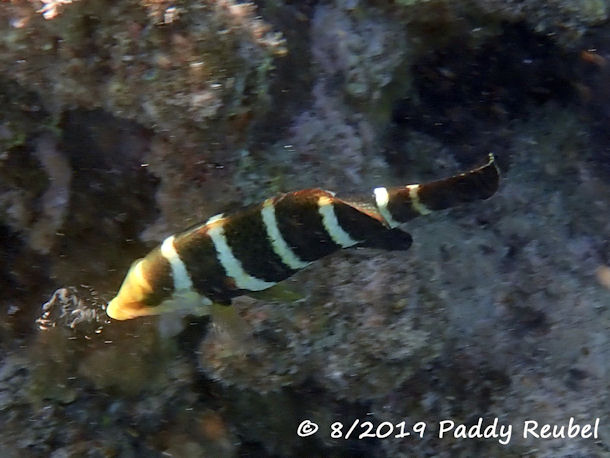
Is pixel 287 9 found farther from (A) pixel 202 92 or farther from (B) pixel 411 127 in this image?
(B) pixel 411 127

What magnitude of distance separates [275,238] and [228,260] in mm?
198

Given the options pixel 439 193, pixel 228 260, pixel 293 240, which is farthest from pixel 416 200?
pixel 228 260

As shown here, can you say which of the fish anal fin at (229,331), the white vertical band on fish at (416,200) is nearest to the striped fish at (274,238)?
the white vertical band on fish at (416,200)

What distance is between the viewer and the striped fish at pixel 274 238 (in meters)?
1.87

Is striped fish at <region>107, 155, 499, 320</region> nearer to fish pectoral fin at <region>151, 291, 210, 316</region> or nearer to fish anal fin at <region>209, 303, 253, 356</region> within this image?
fish pectoral fin at <region>151, 291, 210, 316</region>

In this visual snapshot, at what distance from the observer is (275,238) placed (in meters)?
1.91

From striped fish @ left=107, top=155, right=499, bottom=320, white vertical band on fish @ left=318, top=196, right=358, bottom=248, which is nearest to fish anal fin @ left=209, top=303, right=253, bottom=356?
striped fish @ left=107, top=155, right=499, bottom=320

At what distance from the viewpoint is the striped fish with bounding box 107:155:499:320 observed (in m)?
1.87

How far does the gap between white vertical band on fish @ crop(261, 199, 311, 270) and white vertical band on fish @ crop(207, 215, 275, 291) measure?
0.15m

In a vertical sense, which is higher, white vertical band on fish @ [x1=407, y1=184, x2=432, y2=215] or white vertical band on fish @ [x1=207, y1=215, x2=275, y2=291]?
white vertical band on fish @ [x1=407, y1=184, x2=432, y2=215]

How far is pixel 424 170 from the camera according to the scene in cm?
301

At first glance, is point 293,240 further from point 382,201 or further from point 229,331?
point 229,331

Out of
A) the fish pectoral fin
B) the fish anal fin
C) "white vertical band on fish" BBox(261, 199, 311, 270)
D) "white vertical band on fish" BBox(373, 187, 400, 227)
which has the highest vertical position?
"white vertical band on fish" BBox(373, 187, 400, 227)

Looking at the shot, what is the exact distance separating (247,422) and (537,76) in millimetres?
2483
